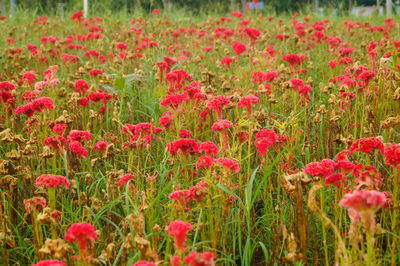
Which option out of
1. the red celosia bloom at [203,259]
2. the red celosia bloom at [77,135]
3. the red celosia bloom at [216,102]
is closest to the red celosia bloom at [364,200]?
the red celosia bloom at [203,259]

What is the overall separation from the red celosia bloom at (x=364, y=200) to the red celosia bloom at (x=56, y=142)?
1422 mm

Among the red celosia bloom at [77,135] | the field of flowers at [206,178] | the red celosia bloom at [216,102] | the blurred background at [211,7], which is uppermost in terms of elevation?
the blurred background at [211,7]

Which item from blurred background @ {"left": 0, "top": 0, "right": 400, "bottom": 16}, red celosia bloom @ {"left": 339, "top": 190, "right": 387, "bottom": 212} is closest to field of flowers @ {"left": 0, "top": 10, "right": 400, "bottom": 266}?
→ red celosia bloom @ {"left": 339, "top": 190, "right": 387, "bottom": 212}

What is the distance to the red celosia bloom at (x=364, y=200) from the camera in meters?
1.24

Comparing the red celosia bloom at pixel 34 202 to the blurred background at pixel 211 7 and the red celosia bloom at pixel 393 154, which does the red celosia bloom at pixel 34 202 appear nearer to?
the red celosia bloom at pixel 393 154

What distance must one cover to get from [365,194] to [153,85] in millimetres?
3273

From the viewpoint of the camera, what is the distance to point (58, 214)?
183cm

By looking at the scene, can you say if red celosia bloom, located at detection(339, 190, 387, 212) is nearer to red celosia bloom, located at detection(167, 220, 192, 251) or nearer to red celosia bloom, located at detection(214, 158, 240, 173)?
red celosia bloom, located at detection(167, 220, 192, 251)

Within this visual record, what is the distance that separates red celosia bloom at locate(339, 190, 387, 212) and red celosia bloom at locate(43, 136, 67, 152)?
1.42 m

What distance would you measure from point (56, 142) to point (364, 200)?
1.55 meters

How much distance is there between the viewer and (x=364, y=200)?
4.16 feet

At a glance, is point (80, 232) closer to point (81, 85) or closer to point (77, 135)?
point (77, 135)

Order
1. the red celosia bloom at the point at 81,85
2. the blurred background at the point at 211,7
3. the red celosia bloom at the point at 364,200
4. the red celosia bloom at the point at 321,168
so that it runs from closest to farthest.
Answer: the red celosia bloom at the point at 364,200 → the red celosia bloom at the point at 321,168 → the red celosia bloom at the point at 81,85 → the blurred background at the point at 211,7

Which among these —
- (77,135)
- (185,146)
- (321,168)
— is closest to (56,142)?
(77,135)
